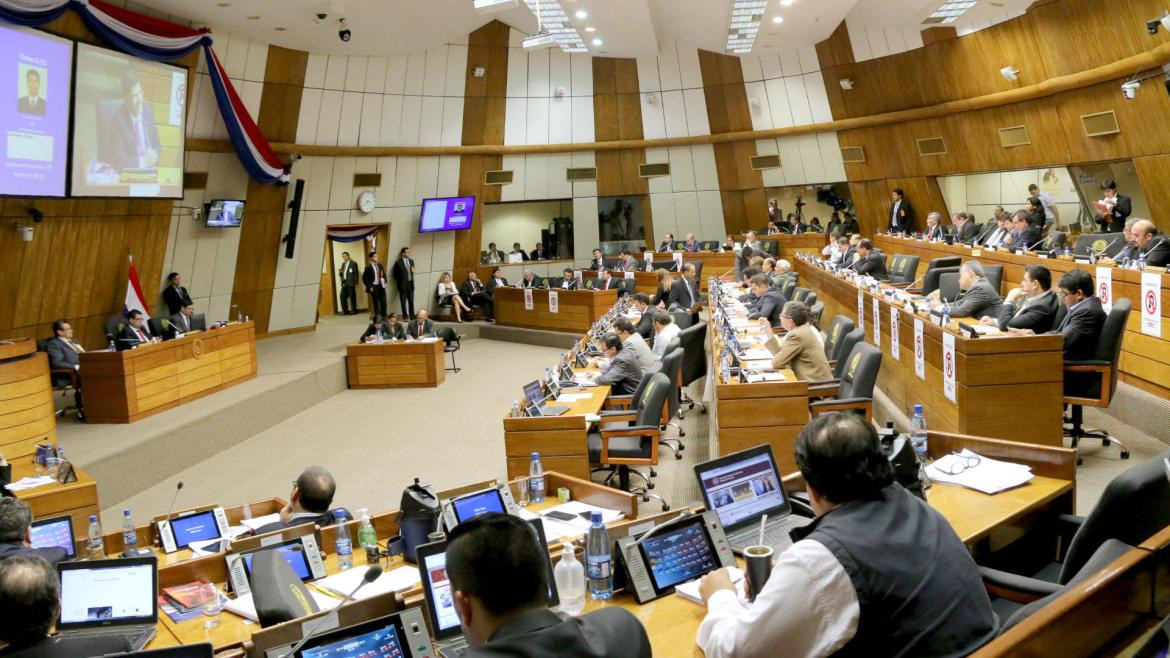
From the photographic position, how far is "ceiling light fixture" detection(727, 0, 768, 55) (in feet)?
41.3

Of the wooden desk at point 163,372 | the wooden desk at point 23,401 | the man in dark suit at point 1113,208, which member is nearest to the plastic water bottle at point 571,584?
the wooden desk at point 23,401

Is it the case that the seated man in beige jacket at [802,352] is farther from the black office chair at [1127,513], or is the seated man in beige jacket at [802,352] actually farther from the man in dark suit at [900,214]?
the man in dark suit at [900,214]

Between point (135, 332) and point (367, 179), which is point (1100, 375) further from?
point (367, 179)

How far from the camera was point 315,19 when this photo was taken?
12.6 m

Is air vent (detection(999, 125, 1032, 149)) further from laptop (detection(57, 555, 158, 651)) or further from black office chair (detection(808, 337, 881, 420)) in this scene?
laptop (detection(57, 555, 158, 651))

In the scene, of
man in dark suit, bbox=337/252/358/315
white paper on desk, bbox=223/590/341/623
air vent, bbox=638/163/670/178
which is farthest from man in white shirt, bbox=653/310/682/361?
man in dark suit, bbox=337/252/358/315

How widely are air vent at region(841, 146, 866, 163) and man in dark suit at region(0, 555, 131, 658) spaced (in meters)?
15.9

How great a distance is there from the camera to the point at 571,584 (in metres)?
2.71

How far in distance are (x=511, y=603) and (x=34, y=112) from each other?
9.83 metres

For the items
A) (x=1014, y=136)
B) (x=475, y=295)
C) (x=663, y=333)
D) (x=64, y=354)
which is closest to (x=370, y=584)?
(x=663, y=333)

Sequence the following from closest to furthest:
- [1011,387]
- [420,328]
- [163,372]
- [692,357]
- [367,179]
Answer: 1. [1011,387]
2. [692,357]
3. [163,372]
4. [420,328]
5. [367,179]

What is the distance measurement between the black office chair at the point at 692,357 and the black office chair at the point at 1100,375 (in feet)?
11.1

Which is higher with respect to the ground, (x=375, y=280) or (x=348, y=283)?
(x=348, y=283)

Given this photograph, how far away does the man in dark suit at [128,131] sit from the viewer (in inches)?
411
